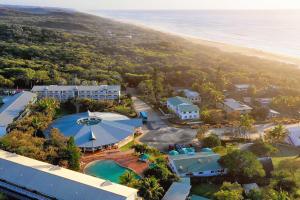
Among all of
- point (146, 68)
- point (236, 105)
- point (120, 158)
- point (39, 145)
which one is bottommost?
point (120, 158)

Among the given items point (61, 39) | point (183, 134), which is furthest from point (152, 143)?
point (61, 39)

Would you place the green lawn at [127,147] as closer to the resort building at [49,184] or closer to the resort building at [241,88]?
the resort building at [49,184]

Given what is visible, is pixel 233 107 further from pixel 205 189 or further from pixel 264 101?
pixel 205 189

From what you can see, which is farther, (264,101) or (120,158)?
(264,101)

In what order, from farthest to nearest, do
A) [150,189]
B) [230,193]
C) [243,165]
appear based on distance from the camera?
1. [243,165]
2. [150,189]
3. [230,193]

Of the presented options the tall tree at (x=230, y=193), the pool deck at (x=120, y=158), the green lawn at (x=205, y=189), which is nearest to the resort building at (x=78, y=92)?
the pool deck at (x=120, y=158)

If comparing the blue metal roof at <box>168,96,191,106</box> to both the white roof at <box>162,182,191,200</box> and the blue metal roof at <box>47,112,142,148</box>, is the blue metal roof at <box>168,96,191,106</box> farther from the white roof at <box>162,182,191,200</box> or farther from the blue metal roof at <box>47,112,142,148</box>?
the white roof at <box>162,182,191,200</box>

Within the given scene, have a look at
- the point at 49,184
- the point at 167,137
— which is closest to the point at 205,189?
the point at 167,137
